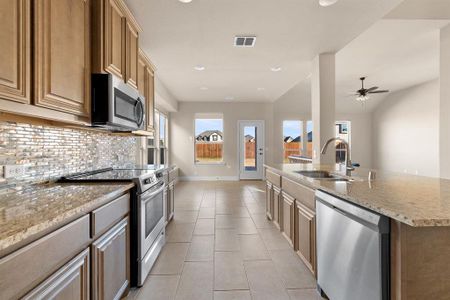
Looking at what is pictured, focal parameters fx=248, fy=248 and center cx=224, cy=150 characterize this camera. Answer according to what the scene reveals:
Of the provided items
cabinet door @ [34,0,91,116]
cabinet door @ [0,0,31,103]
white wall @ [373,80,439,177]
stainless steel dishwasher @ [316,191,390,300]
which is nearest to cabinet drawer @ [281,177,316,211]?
stainless steel dishwasher @ [316,191,390,300]

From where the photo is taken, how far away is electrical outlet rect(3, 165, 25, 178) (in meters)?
1.51

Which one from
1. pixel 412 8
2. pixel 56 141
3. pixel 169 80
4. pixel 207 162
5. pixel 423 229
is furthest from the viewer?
pixel 207 162

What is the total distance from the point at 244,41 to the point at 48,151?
2551 mm

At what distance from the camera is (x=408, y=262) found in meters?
1.07

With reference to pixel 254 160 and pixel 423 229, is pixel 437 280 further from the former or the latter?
pixel 254 160

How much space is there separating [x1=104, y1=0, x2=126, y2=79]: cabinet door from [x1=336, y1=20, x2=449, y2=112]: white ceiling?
10.5 ft

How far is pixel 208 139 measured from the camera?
8.31 meters

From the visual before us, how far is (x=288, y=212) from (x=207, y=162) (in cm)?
572

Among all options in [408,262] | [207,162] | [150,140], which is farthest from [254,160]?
[408,262]

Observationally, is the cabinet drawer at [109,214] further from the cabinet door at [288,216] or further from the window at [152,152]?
the window at [152,152]

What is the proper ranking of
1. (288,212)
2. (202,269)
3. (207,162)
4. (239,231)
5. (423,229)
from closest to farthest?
(423,229) → (202,269) → (288,212) → (239,231) → (207,162)

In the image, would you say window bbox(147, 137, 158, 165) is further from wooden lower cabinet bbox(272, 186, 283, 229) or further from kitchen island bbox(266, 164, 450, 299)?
kitchen island bbox(266, 164, 450, 299)

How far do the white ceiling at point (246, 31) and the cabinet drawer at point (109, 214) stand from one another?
73.7 inches

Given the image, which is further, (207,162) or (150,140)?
(207,162)
